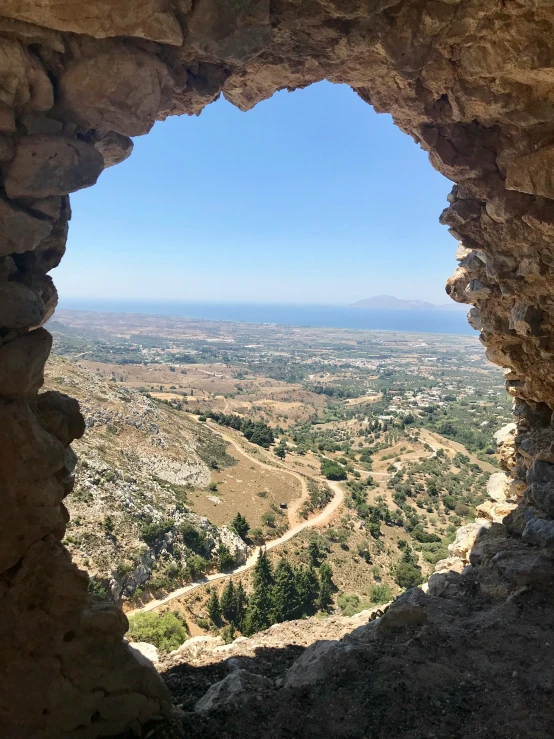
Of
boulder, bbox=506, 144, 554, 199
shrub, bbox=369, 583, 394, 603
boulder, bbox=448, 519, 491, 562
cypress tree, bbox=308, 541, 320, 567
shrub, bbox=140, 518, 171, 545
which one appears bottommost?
cypress tree, bbox=308, 541, 320, 567

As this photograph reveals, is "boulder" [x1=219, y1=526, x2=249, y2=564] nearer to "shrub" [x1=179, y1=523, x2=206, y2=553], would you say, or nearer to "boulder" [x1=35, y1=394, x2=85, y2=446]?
"shrub" [x1=179, y1=523, x2=206, y2=553]

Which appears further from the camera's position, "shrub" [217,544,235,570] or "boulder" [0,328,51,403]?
"shrub" [217,544,235,570]

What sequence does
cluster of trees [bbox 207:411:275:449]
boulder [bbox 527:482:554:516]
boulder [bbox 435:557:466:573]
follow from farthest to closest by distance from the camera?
cluster of trees [bbox 207:411:275:449]
boulder [bbox 435:557:466:573]
boulder [bbox 527:482:554:516]

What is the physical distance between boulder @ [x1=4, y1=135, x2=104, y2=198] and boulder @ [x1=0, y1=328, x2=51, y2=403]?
9.44ft

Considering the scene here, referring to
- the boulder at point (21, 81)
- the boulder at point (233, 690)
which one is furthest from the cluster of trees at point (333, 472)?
the boulder at point (21, 81)

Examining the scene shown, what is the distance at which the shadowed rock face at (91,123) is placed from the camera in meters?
7.58

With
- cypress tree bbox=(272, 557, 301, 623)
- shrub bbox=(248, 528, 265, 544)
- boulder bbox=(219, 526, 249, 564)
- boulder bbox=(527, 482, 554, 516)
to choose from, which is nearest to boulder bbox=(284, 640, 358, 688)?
boulder bbox=(527, 482, 554, 516)

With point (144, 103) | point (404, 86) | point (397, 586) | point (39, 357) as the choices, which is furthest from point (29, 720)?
point (397, 586)

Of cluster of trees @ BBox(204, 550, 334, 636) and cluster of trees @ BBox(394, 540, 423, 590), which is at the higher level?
cluster of trees @ BBox(204, 550, 334, 636)

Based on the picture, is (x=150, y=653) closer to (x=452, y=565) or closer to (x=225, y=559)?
(x=452, y=565)

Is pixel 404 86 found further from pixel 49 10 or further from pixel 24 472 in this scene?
pixel 24 472

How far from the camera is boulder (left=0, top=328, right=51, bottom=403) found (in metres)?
7.81

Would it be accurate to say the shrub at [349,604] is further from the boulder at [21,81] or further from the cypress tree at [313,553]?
the boulder at [21,81]

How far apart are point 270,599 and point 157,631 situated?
9.23 m
